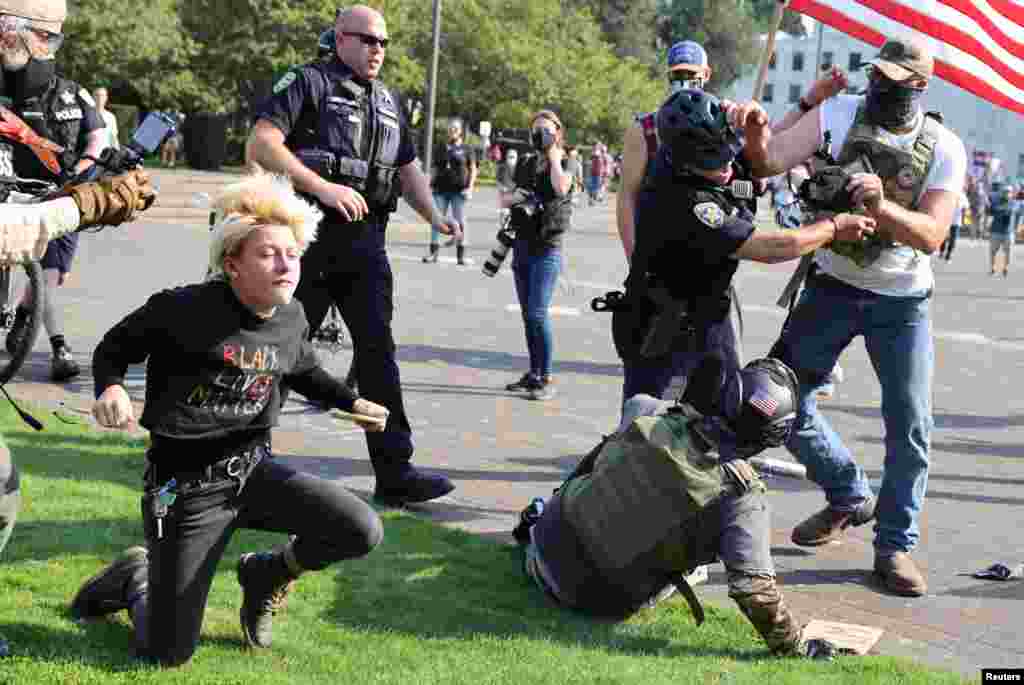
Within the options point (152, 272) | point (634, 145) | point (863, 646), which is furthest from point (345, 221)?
point (152, 272)

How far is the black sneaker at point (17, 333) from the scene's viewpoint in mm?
7426

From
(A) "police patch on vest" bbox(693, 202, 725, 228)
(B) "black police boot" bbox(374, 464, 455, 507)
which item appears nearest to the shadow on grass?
(B) "black police boot" bbox(374, 464, 455, 507)

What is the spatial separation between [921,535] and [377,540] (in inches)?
122

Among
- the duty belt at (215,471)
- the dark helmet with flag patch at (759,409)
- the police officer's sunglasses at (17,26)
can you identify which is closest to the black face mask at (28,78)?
the police officer's sunglasses at (17,26)

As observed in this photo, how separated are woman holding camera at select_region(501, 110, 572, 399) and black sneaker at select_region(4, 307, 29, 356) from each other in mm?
3270

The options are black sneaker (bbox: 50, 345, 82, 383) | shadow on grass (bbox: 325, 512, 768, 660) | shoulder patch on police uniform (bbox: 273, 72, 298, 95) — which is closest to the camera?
shadow on grass (bbox: 325, 512, 768, 660)

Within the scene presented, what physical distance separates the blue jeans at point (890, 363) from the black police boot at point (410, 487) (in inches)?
60.6

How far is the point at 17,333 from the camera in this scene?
759 cm

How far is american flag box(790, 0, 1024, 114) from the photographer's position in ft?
20.8

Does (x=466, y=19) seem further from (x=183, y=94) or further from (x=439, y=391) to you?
(x=439, y=391)

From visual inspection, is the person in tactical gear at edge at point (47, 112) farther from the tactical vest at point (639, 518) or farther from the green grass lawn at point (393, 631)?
the tactical vest at point (639, 518)

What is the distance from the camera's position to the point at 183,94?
4178 cm

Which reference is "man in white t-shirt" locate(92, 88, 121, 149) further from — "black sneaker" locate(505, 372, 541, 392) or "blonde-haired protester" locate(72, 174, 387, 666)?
"black sneaker" locate(505, 372, 541, 392)

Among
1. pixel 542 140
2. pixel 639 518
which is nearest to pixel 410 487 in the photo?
pixel 639 518
